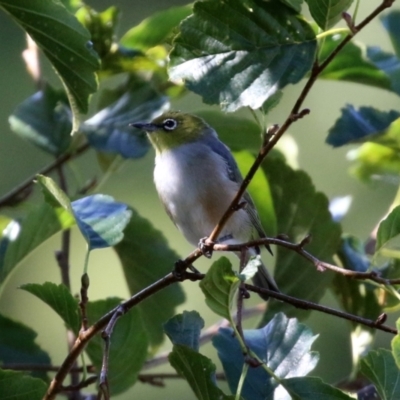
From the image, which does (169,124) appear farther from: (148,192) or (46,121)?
(148,192)

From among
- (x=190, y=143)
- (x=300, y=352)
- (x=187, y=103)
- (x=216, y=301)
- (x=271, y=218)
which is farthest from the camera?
(x=187, y=103)

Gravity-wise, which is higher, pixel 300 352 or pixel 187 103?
pixel 300 352

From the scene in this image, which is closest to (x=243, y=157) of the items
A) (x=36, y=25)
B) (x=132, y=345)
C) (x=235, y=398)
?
(x=132, y=345)

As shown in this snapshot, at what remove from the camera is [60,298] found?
6.03 feet

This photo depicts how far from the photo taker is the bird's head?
3057 mm

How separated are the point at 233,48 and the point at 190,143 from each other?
4.99ft

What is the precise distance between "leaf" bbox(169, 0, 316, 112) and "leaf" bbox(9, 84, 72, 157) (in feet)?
3.58

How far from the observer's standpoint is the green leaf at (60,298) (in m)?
1.81

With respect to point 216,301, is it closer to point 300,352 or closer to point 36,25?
point 300,352

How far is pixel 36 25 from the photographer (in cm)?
176

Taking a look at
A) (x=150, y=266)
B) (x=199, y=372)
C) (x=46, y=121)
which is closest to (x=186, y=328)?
(x=199, y=372)

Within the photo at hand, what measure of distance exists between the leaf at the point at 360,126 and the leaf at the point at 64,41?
841 mm

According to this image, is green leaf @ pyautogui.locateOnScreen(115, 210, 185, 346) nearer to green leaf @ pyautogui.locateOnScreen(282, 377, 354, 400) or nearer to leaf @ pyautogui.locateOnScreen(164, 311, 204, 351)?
leaf @ pyautogui.locateOnScreen(164, 311, 204, 351)

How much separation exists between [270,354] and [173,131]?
58.8 inches
